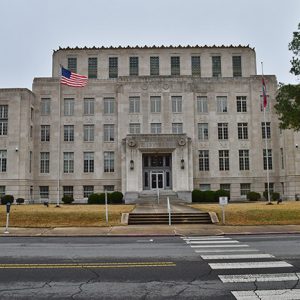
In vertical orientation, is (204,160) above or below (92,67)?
below

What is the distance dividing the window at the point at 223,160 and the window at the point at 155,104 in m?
9.34

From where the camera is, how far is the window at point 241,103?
47969 mm

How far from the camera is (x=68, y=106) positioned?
47844mm

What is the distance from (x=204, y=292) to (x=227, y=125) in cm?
4169

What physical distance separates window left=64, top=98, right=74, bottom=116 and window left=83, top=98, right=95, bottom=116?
1.50 meters

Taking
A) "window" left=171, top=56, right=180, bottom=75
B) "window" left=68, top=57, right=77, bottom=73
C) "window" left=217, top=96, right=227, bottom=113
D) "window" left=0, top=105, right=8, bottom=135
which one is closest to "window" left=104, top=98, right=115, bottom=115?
"window" left=68, top=57, right=77, bottom=73

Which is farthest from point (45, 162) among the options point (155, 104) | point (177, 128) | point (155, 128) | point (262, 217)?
point (262, 217)

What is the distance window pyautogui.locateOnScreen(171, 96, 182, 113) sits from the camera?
47156 mm

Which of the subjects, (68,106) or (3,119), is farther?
(68,106)

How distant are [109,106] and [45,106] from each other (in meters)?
7.97

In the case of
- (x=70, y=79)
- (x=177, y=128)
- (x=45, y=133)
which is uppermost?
(x=70, y=79)

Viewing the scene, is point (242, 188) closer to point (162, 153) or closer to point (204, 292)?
point (162, 153)

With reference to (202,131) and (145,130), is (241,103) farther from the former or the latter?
(145,130)

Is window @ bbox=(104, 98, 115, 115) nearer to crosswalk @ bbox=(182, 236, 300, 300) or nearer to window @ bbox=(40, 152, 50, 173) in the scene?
window @ bbox=(40, 152, 50, 173)
